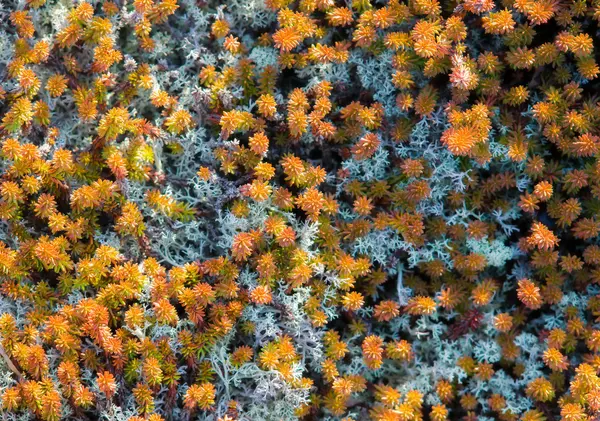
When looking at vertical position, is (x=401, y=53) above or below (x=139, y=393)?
above

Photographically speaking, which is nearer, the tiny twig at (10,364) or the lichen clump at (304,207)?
the tiny twig at (10,364)

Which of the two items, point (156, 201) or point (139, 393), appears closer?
point (139, 393)

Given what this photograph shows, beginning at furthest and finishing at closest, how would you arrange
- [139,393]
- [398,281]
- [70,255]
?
[398,281] < [70,255] < [139,393]

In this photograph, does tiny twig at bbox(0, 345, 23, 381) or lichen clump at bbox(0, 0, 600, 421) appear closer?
tiny twig at bbox(0, 345, 23, 381)

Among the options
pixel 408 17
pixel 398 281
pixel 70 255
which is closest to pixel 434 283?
pixel 398 281

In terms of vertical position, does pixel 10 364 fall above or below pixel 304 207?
below

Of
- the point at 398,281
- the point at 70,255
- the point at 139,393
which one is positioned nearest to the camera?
the point at 139,393

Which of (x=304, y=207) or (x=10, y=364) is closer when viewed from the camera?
(x=10, y=364)

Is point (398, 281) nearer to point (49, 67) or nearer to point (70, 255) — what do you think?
point (70, 255)
